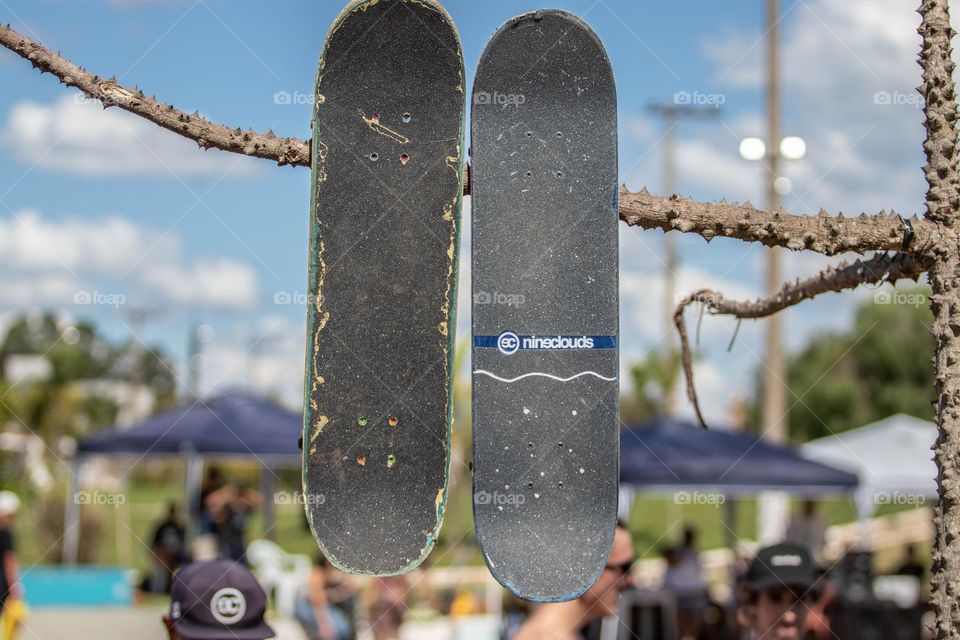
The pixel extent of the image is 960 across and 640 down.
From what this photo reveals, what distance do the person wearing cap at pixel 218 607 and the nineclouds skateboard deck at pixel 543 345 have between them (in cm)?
65

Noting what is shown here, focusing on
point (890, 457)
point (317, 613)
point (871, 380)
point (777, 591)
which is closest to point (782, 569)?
point (777, 591)

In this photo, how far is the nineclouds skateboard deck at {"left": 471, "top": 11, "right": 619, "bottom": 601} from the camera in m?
3.08

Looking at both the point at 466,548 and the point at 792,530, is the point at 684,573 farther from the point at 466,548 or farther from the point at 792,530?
the point at 466,548

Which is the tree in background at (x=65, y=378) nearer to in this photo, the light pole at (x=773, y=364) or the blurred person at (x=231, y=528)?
the blurred person at (x=231, y=528)

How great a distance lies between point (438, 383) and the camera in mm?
3127

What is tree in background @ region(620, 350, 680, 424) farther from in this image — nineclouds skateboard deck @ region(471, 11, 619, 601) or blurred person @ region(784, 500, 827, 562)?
nineclouds skateboard deck @ region(471, 11, 619, 601)

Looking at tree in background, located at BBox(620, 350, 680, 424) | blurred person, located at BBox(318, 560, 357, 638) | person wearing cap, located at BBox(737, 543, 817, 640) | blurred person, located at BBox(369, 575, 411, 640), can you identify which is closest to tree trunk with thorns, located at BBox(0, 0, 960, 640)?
person wearing cap, located at BBox(737, 543, 817, 640)

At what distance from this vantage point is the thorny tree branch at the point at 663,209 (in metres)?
2.97

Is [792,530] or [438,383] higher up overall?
[438,383]

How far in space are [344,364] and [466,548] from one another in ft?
50.7

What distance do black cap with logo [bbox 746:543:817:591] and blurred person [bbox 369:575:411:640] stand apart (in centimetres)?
525

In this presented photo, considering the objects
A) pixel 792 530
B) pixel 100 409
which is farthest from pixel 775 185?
pixel 100 409
